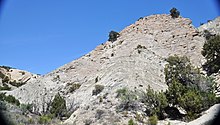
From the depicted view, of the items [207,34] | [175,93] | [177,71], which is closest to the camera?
[175,93]

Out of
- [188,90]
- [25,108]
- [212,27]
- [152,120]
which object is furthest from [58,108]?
[212,27]

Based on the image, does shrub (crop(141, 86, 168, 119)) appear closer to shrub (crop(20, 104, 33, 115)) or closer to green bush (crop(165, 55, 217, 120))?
green bush (crop(165, 55, 217, 120))

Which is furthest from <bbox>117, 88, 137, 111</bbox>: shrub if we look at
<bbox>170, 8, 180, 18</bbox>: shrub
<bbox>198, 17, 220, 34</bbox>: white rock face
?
<bbox>170, 8, 180, 18</bbox>: shrub

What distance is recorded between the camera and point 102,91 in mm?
29500

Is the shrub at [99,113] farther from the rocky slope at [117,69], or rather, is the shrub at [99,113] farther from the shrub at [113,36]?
the shrub at [113,36]

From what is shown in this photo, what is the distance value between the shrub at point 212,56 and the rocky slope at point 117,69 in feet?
5.54

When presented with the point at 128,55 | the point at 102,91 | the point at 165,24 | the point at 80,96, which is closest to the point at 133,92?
the point at 102,91

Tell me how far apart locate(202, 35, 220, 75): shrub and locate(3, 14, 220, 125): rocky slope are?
5.54ft

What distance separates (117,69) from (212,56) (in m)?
10.4

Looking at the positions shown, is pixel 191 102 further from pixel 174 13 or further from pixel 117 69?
pixel 174 13

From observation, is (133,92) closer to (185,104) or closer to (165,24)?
(185,104)

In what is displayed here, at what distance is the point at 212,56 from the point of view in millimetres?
34844

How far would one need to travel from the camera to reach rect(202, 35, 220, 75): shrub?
33669 mm

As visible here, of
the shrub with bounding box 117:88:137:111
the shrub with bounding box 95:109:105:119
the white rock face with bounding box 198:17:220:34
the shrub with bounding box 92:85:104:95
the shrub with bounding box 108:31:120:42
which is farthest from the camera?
the shrub with bounding box 108:31:120:42
